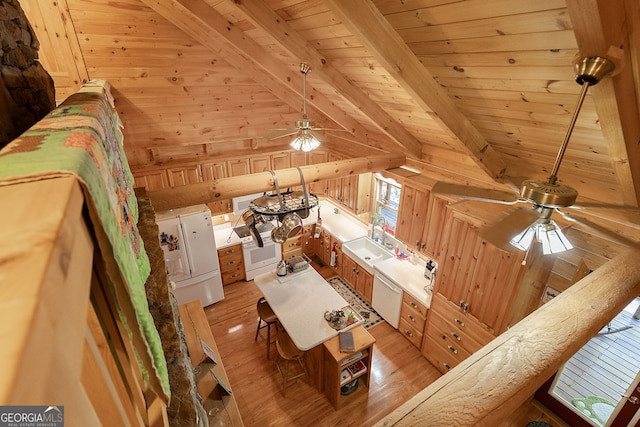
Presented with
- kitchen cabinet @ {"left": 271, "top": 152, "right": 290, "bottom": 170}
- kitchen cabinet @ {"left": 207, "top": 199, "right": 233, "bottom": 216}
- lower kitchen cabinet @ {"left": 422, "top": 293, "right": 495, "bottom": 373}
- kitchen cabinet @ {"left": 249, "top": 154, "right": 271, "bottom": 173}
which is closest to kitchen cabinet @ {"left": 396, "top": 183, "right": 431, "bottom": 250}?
lower kitchen cabinet @ {"left": 422, "top": 293, "right": 495, "bottom": 373}

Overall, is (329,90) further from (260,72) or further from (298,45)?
(260,72)

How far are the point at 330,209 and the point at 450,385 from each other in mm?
5507

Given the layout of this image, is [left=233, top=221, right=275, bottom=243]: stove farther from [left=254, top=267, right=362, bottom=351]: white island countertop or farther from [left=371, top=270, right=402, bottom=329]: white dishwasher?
[left=371, top=270, right=402, bottom=329]: white dishwasher

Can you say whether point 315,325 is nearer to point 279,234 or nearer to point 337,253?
point 279,234

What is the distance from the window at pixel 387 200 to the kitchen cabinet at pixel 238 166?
220 centimetres

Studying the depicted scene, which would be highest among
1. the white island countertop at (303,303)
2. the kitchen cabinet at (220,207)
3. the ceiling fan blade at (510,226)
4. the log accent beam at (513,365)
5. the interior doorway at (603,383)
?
the ceiling fan blade at (510,226)

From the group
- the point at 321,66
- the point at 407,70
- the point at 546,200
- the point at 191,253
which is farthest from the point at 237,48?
the point at 546,200

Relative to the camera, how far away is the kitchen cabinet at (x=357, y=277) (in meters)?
5.07

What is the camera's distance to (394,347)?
4430mm

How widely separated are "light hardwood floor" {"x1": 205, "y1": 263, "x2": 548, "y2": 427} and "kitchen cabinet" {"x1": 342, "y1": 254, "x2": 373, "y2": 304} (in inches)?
23.8

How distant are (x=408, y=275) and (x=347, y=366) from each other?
1571 millimetres

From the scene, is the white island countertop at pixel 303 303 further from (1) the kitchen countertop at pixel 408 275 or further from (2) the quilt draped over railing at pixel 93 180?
(2) the quilt draped over railing at pixel 93 180

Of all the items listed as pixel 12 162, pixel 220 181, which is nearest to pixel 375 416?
pixel 220 181

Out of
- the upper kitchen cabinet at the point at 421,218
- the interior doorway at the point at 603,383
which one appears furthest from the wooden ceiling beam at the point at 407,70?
the interior doorway at the point at 603,383
